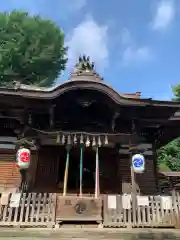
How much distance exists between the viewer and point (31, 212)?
8.01m

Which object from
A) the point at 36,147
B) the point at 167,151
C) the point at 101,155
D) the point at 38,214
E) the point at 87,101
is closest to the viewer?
the point at 38,214

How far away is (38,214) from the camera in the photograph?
7.93m

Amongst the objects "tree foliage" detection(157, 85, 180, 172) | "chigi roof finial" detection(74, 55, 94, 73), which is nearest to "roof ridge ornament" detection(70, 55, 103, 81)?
"chigi roof finial" detection(74, 55, 94, 73)

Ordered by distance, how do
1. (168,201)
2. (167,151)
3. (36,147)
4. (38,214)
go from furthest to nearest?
(167,151), (36,147), (168,201), (38,214)

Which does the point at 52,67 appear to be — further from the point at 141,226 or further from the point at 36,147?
the point at 141,226

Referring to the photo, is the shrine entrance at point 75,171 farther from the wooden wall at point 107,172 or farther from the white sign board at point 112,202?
the white sign board at point 112,202

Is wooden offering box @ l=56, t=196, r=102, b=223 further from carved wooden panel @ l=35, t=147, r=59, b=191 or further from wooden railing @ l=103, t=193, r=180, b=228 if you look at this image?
carved wooden panel @ l=35, t=147, r=59, b=191

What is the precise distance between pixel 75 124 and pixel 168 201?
465cm

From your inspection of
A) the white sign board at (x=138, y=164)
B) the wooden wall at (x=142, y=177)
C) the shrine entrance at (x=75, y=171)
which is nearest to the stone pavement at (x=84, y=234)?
the white sign board at (x=138, y=164)

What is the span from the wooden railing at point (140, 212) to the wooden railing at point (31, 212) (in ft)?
5.97

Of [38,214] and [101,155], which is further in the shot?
[101,155]

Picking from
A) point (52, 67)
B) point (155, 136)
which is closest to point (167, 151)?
point (155, 136)

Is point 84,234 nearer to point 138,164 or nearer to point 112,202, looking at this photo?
point 112,202

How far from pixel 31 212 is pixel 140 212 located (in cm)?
362
